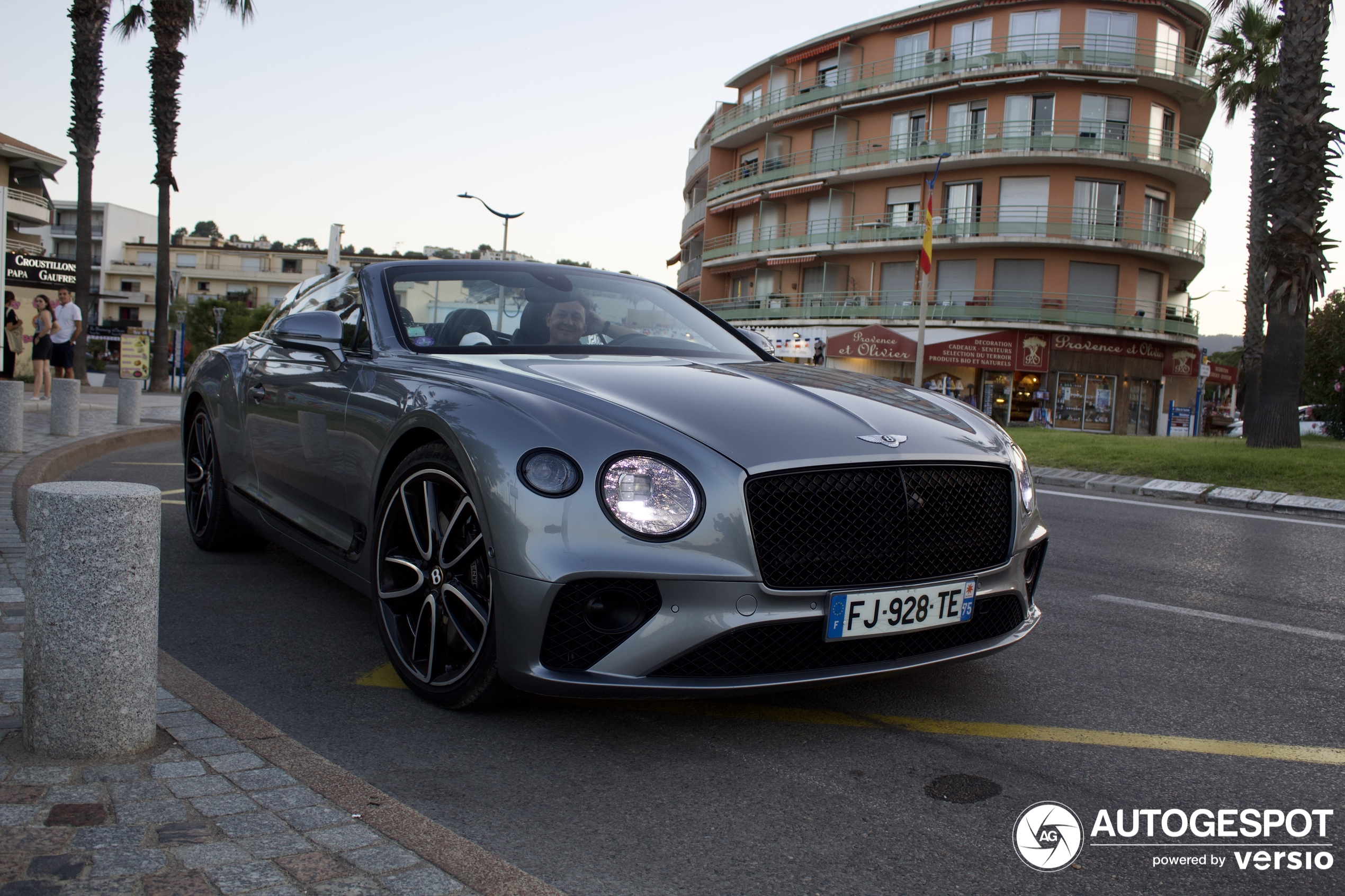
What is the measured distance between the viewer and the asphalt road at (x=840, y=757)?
2.22 m

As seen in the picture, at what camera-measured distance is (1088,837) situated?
240 cm

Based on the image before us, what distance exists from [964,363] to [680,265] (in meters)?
27.9

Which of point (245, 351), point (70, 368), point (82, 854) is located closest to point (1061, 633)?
point (82, 854)

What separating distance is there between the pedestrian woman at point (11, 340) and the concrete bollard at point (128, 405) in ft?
36.0

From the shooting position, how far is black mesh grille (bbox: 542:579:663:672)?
262 cm

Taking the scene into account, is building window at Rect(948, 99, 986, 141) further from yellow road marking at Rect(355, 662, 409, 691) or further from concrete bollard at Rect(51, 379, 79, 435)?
yellow road marking at Rect(355, 662, 409, 691)

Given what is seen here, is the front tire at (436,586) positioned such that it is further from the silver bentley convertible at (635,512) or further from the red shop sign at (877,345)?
the red shop sign at (877,345)

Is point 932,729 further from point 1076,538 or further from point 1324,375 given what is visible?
point 1324,375

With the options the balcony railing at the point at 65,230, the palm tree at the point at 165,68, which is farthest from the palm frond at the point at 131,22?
the balcony railing at the point at 65,230

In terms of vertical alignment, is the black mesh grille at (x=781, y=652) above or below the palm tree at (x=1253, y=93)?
below

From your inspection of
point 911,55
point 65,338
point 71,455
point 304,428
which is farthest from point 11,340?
point 911,55

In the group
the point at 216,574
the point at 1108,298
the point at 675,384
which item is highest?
the point at 1108,298

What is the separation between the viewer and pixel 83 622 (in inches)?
98.9

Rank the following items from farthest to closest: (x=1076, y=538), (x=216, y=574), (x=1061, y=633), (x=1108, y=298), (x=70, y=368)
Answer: (x=1108, y=298) < (x=70, y=368) < (x=1076, y=538) < (x=216, y=574) < (x=1061, y=633)
